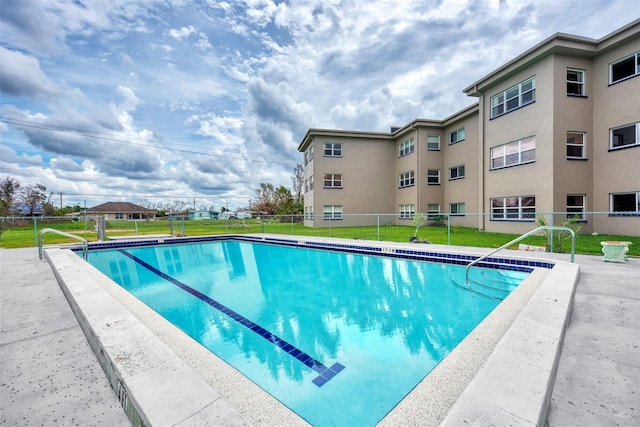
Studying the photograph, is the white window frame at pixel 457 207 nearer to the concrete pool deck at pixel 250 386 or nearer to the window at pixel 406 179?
the window at pixel 406 179

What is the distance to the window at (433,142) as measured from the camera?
18.5m

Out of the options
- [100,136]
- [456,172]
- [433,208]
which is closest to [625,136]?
[456,172]

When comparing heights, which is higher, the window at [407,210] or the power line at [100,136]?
the power line at [100,136]

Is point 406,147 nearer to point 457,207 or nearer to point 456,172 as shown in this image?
point 456,172

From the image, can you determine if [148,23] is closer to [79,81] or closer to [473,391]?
[79,81]

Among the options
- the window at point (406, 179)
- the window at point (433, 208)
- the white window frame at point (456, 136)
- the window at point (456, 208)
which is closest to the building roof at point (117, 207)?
the window at point (406, 179)

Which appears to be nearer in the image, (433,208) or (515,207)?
(515,207)

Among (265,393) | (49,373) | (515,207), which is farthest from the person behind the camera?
(515,207)

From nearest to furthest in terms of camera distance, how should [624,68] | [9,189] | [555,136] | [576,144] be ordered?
1. [624,68]
2. [555,136]
3. [576,144]
4. [9,189]

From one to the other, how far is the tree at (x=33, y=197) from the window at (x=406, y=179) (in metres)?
34.8

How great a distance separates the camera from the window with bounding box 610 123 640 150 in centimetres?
988

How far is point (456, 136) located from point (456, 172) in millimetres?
2406

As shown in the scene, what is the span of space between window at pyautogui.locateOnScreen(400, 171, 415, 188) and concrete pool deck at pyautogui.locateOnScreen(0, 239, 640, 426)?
16.1 m

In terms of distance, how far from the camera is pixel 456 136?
57.9ft
